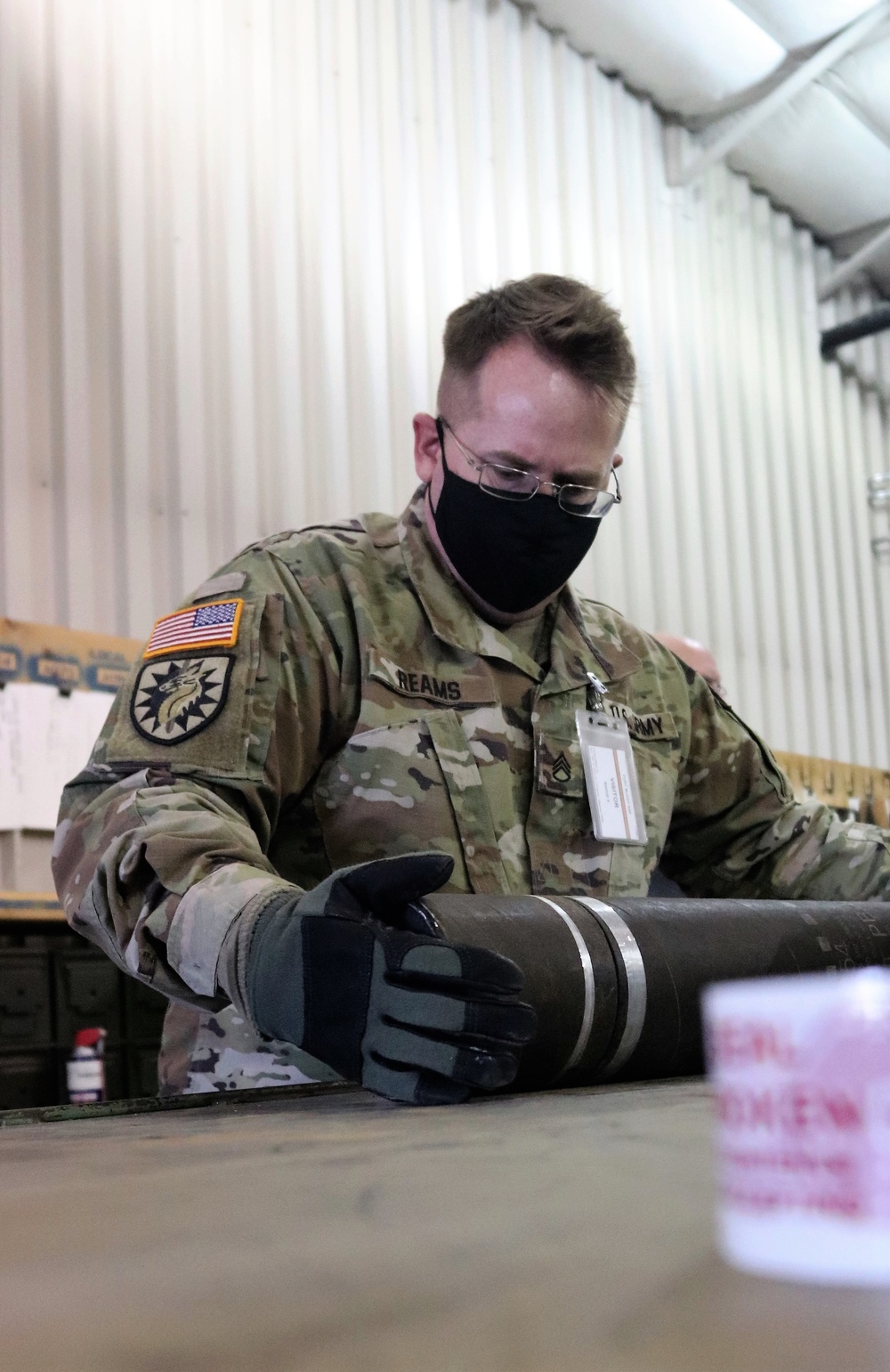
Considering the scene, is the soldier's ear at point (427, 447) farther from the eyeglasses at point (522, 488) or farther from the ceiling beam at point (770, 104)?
the ceiling beam at point (770, 104)

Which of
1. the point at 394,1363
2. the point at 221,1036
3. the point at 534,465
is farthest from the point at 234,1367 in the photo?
the point at 534,465

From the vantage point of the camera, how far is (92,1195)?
0.56 meters

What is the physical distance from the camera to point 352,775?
1497mm

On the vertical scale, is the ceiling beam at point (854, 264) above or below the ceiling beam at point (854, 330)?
above

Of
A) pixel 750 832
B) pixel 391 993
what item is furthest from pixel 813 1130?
pixel 750 832

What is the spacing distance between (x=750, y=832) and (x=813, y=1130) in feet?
5.49

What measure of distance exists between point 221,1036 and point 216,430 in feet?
7.71

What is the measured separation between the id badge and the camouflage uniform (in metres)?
0.02

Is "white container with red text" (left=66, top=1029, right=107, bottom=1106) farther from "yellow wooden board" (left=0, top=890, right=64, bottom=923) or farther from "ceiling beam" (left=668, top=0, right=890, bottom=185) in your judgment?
"ceiling beam" (left=668, top=0, right=890, bottom=185)

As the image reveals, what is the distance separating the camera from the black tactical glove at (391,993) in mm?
874

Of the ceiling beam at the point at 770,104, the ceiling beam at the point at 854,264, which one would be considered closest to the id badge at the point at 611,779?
the ceiling beam at the point at 770,104

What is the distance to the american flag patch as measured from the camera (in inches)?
56.5

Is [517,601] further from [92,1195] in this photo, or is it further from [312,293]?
[312,293]

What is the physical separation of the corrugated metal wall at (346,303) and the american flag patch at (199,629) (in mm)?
1661
